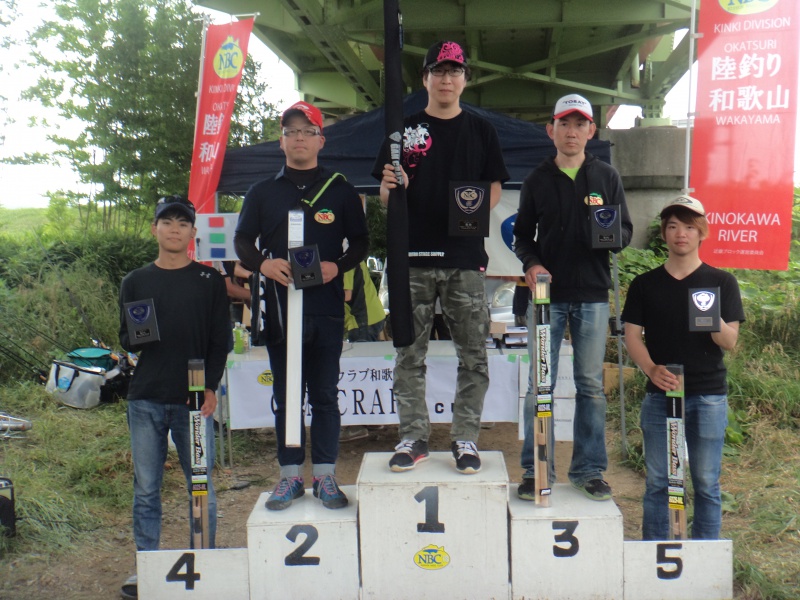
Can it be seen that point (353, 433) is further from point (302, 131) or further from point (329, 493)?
point (302, 131)

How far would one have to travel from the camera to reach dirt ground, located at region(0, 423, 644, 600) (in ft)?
11.3

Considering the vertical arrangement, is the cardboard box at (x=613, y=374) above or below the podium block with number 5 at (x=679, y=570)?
above

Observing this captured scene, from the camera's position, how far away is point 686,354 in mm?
2934

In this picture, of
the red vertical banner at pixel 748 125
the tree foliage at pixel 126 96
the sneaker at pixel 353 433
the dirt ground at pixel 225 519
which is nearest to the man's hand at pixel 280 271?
the dirt ground at pixel 225 519

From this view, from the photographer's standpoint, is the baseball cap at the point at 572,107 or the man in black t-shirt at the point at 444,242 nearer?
the man in black t-shirt at the point at 444,242

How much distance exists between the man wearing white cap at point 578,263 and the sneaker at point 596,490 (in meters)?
0.02

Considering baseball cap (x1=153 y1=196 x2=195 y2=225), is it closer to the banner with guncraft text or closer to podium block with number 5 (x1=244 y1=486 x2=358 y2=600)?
podium block with number 5 (x1=244 y1=486 x2=358 y2=600)

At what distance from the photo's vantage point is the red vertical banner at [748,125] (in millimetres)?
4609

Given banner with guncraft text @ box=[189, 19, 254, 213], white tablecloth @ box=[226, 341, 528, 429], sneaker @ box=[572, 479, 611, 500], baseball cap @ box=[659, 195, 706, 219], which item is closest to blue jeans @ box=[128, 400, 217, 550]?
sneaker @ box=[572, 479, 611, 500]

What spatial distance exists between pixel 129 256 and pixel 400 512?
26.5ft

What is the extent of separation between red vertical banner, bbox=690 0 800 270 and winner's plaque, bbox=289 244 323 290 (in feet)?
9.48

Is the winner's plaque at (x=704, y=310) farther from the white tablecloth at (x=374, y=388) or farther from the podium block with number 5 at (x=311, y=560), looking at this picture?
the white tablecloth at (x=374, y=388)

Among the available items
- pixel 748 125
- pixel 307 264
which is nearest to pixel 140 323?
pixel 307 264

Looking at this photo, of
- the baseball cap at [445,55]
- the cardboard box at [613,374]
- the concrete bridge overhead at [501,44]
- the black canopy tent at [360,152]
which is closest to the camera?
the baseball cap at [445,55]
